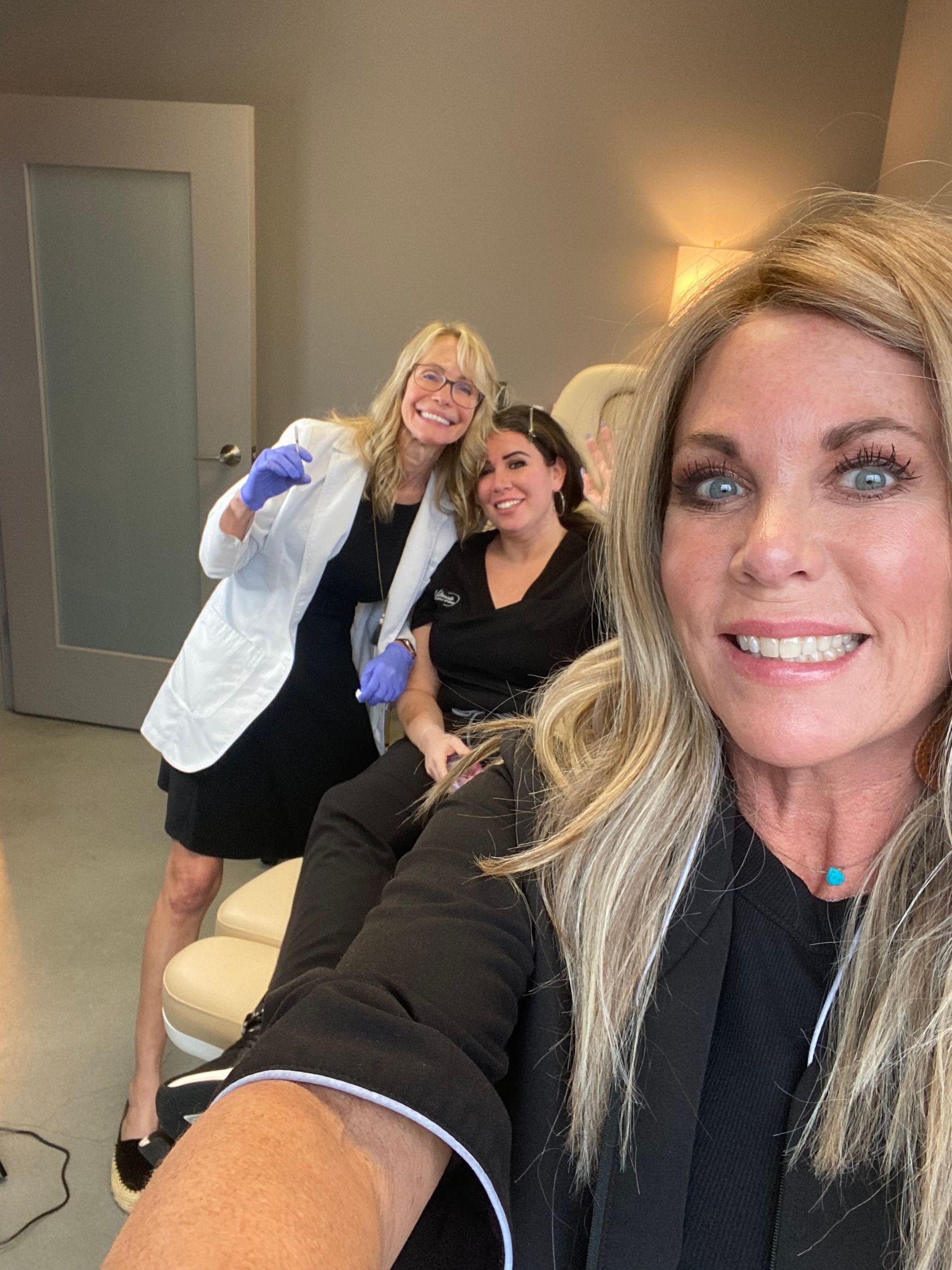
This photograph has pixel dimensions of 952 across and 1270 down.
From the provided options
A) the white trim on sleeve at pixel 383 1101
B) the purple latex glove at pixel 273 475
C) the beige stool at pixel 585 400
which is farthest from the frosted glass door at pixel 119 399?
the white trim on sleeve at pixel 383 1101

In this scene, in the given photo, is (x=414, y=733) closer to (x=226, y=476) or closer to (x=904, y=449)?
(x=904, y=449)

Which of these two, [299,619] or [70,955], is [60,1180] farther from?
[299,619]

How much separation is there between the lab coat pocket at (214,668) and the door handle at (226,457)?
4.87 feet

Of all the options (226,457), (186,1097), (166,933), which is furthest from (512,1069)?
(226,457)

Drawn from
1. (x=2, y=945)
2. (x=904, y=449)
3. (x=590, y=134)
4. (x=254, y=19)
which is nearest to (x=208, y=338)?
(x=254, y=19)

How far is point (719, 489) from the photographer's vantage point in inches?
30.1

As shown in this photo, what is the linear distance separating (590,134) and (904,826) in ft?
9.86

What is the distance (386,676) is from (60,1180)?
1050 millimetres

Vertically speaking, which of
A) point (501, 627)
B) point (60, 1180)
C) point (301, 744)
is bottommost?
point (60, 1180)

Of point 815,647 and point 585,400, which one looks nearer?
point 815,647

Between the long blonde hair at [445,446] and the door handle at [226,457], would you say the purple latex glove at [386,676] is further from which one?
the door handle at [226,457]

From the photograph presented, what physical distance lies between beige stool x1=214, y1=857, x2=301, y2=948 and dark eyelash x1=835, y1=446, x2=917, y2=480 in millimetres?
1147

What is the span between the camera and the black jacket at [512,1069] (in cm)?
62

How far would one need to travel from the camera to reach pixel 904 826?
2.49ft
